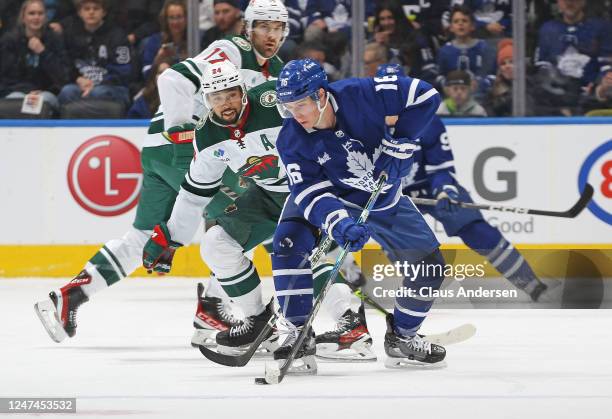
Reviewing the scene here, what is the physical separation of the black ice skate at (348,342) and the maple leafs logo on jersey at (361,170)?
0.52 m

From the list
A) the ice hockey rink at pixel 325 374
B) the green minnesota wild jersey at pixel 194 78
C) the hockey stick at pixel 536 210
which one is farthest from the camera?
the green minnesota wild jersey at pixel 194 78

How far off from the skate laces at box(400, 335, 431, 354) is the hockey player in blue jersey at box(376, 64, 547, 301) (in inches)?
63.8

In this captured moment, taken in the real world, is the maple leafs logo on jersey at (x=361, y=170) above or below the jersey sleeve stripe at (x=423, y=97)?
below

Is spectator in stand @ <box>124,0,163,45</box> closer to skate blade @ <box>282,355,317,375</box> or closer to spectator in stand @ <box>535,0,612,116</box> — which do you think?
spectator in stand @ <box>535,0,612,116</box>

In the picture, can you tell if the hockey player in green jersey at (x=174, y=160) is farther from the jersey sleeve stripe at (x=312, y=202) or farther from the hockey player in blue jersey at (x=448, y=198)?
the jersey sleeve stripe at (x=312, y=202)

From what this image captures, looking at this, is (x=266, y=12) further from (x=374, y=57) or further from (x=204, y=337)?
(x=374, y=57)

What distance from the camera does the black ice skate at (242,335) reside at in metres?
4.81

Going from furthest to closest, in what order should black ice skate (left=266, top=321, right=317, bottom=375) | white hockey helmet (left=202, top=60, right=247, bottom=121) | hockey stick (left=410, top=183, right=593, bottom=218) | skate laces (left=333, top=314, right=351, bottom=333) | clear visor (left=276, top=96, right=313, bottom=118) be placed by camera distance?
hockey stick (left=410, top=183, right=593, bottom=218), skate laces (left=333, top=314, right=351, bottom=333), white hockey helmet (left=202, top=60, right=247, bottom=121), black ice skate (left=266, top=321, right=317, bottom=375), clear visor (left=276, top=96, right=313, bottom=118)

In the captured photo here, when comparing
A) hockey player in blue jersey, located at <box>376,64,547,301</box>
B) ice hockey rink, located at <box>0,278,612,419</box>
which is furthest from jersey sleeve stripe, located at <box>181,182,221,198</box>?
hockey player in blue jersey, located at <box>376,64,547,301</box>

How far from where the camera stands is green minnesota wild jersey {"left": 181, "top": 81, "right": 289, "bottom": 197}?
4.76 meters

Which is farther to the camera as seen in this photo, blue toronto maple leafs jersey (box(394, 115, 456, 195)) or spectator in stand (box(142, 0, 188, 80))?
spectator in stand (box(142, 0, 188, 80))

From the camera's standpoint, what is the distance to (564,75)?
25.2 feet

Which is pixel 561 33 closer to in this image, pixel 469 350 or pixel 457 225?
pixel 457 225

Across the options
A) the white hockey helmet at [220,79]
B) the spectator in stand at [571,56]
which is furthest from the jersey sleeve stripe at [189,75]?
the spectator in stand at [571,56]
